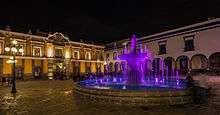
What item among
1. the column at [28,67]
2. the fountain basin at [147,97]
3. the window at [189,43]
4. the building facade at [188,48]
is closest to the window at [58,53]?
the column at [28,67]

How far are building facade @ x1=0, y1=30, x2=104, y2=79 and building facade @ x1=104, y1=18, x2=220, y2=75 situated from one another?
47.4 feet

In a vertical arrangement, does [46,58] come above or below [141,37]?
below

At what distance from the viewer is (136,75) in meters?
15.2

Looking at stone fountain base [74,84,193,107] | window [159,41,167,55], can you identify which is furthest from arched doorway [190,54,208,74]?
stone fountain base [74,84,193,107]

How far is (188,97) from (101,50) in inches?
1676

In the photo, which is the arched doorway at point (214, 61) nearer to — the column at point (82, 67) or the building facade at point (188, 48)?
the building facade at point (188, 48)

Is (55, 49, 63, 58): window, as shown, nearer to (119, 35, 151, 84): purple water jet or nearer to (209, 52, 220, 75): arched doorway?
(209, 52, 220, 75): arched doorway

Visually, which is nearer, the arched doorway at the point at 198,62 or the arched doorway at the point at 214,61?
the arched doorway at the point at 214,61

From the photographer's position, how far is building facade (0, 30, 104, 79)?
35.8m

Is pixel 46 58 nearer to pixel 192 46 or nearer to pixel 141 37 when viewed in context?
pixel 141 37

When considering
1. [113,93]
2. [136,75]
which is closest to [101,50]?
[136,75]

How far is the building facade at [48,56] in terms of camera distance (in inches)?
1411

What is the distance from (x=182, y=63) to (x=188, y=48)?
269 cm

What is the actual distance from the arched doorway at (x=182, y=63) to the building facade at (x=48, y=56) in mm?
20135
